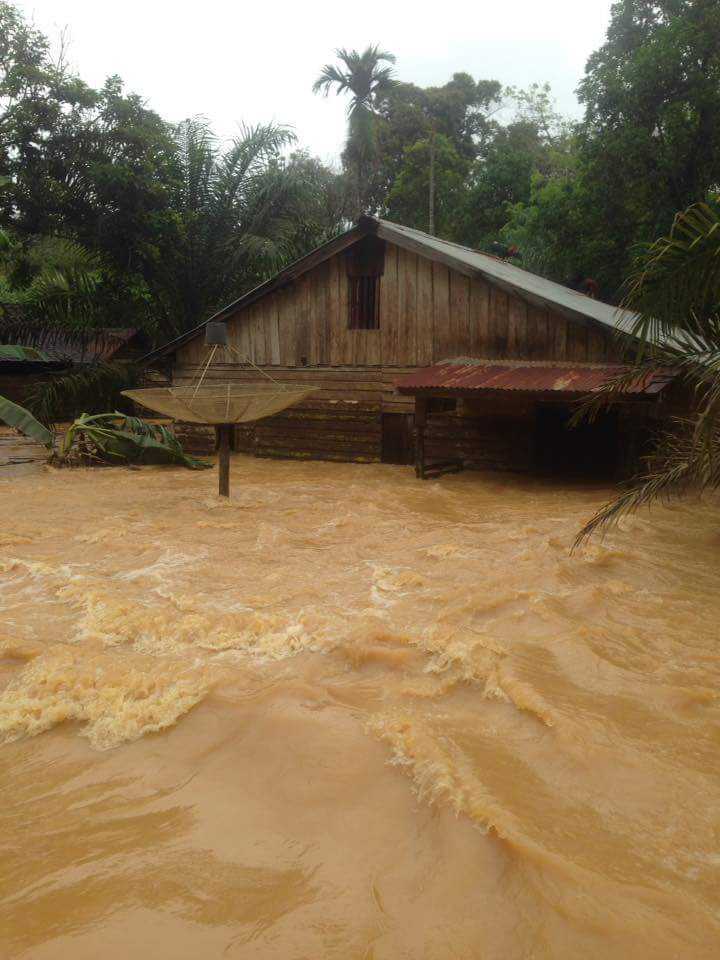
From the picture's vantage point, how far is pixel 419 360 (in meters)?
13.0

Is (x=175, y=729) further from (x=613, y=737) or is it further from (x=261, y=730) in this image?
(x=613, y=737)

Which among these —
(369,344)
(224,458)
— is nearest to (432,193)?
(369,344)

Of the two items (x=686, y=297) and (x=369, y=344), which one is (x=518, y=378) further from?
(x=686, y=297)

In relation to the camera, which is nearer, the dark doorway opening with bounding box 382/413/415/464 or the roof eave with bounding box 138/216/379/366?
the roof eave with bounding box 138/216/379/366

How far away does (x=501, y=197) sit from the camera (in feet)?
93.2

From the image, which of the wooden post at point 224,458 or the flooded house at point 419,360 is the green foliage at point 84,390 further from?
the wooden post at point 224,458

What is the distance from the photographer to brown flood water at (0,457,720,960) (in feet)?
8.13

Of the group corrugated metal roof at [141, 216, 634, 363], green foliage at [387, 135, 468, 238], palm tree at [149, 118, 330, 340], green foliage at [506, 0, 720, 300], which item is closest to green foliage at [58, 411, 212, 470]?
corrugated metal roof at [141, 216, 634, 363]

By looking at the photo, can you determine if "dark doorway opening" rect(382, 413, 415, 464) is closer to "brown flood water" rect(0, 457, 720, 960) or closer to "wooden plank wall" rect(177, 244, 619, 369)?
"wooden plank wall" rect(177, 244, 619, 369)

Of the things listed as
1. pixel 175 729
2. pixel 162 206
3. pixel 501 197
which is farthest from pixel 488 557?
pixel 501 197

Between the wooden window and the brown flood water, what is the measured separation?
7.34 meters

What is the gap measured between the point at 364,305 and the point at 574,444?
513 centimetres

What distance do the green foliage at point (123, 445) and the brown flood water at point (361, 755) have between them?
6.11m

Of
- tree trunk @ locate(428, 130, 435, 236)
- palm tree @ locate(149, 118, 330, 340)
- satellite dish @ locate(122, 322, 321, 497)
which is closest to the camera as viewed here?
satellite dish @ locate(122, 322, 321, 497)
